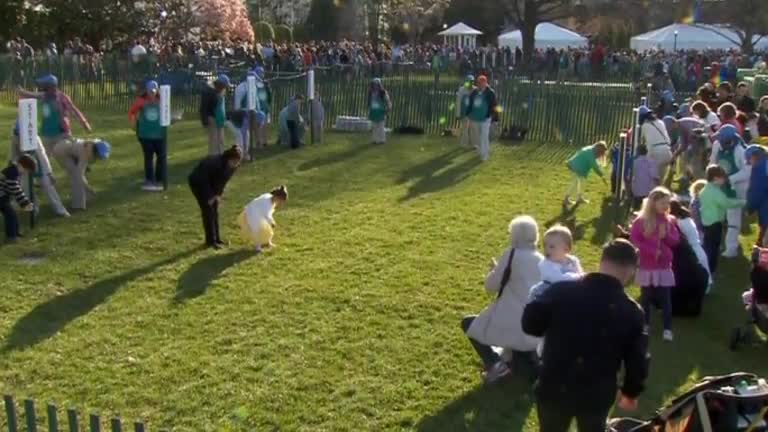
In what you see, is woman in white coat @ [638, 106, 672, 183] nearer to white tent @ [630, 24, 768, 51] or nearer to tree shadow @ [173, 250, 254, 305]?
tree shadow @ [173, 250, 254, 305]

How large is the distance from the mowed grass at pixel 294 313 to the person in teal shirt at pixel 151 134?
1.07 feet

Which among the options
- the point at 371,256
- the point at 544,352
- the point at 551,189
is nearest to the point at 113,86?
the point at 551,189

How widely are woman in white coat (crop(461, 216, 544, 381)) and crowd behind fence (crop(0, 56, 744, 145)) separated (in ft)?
48.6

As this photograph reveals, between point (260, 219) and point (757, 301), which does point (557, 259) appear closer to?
point (757, 301)

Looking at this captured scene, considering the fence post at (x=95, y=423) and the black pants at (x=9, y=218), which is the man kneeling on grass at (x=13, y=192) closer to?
the black pants at (x=9, y=218)

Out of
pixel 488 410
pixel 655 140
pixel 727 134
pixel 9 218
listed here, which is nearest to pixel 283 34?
pixel 655 140

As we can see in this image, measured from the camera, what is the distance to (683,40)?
148ft

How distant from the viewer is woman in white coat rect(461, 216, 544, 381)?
6629 millimetres

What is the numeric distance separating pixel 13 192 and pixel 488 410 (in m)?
7.04

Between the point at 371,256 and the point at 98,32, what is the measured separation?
36.1 meters

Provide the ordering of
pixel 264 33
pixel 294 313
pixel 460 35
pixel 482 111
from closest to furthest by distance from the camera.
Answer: pixel 294 313, pixel 482 111, pixel 460 35, pixel 264 33

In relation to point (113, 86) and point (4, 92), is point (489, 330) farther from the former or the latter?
point (4, 92)

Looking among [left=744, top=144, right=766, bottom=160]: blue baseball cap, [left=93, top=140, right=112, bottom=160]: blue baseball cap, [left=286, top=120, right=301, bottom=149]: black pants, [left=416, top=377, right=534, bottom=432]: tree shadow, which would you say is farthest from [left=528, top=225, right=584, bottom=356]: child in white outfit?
[left=286, top=120, right=301, bottom=149]: black pants

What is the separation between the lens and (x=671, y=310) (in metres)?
8.73
